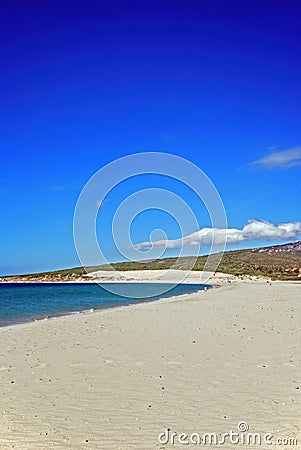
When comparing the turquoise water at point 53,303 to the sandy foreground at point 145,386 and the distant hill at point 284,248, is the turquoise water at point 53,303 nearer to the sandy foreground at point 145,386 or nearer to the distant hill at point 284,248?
the sandy foreground at point 145,386

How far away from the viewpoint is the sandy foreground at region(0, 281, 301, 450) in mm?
6035

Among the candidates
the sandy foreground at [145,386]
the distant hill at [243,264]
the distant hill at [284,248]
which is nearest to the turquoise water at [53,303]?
the sandy foreground at [145,386]

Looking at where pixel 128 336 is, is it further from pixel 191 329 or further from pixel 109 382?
pixel 109 382

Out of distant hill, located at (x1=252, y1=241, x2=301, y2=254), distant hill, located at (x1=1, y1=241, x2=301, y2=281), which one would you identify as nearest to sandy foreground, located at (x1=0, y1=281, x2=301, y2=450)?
distant hill, located at (x1=1, y1=241, x2=301, y2=281)

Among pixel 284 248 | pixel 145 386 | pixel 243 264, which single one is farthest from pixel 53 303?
pixel 284 248

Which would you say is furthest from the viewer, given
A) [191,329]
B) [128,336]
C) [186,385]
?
[191,329]

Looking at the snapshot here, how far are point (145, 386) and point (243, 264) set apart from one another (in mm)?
90141

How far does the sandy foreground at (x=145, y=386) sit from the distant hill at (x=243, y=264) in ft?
213

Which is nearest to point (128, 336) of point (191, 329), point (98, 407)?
Result: point (191, 329)

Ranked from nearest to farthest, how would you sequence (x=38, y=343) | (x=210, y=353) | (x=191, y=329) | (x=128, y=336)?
(x=210, y=353) < (x=38, y=343) < (x=128, y=336) < (x=191, y=329)

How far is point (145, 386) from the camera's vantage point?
26.6ft

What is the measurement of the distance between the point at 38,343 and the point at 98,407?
251 inches

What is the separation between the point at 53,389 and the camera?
809 centimetres

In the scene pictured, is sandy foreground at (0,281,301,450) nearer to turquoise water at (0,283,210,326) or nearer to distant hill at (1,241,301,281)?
turquoise water at (0,283,210,326)
